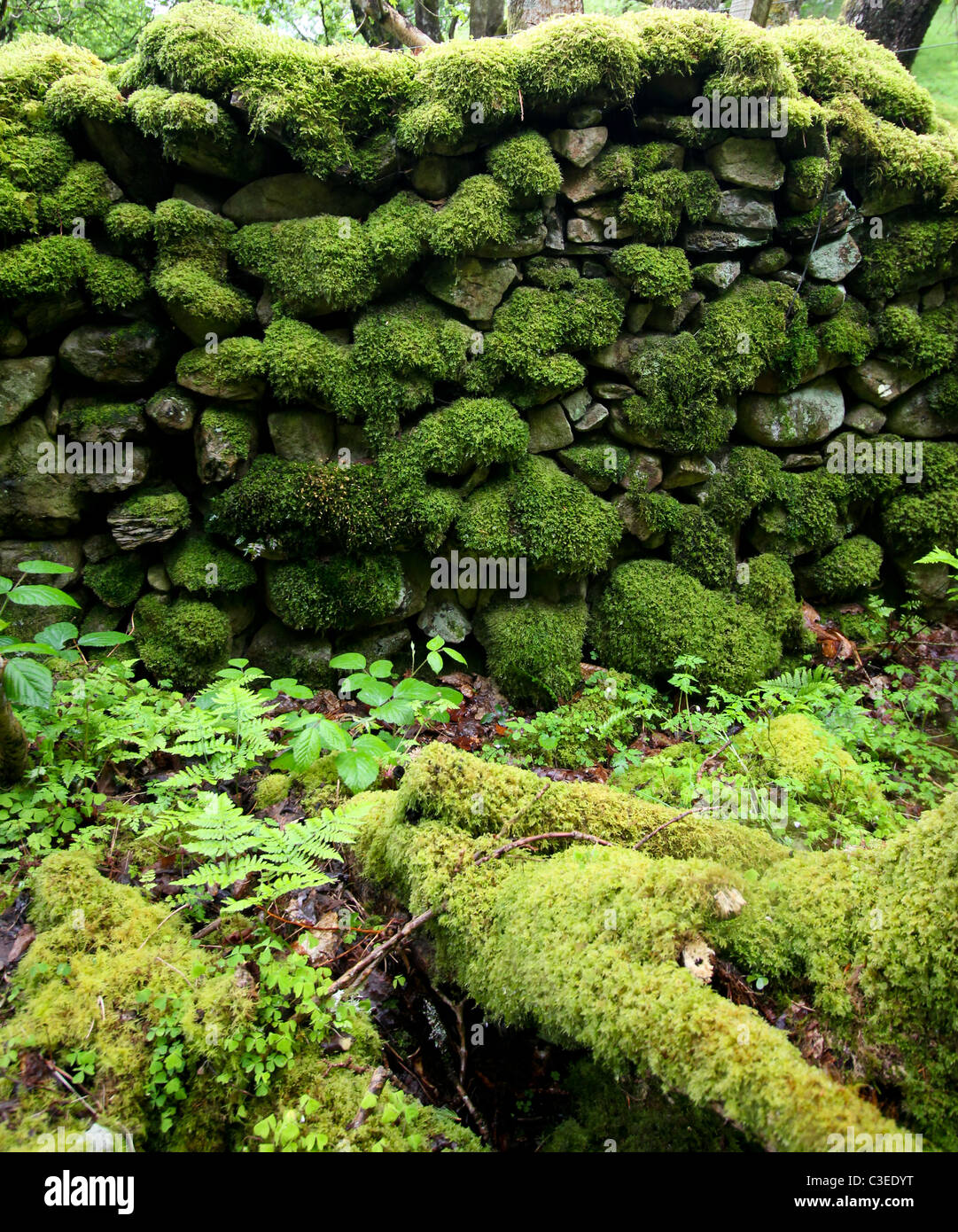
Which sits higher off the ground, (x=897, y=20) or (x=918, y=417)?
(x=897, y=20)

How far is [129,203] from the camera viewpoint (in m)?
4.02

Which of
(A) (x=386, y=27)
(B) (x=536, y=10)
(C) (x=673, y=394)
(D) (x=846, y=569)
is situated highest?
(B) (x=536, y=10)

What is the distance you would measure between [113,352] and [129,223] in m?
0.76

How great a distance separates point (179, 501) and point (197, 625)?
83 cm

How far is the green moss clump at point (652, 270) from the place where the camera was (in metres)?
4.79

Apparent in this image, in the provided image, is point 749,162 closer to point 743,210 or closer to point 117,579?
point 743,210

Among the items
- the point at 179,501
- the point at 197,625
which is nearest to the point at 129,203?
the point at 179,501

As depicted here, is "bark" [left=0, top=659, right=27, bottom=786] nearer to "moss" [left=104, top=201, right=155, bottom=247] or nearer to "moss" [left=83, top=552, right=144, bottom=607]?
"moss" [left=83, top=552, right=144, bottom=607]

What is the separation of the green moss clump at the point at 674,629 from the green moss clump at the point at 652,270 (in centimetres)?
204

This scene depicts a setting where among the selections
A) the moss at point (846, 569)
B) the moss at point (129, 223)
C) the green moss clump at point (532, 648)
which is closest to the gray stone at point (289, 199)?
the moss at point (129, 223)

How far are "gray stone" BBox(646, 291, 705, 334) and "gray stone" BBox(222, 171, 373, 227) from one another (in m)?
2.30

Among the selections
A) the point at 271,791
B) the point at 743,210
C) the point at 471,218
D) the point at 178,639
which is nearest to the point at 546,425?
the point at 471,218

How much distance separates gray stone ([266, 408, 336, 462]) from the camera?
174 inches

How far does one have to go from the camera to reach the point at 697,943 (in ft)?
5.41
